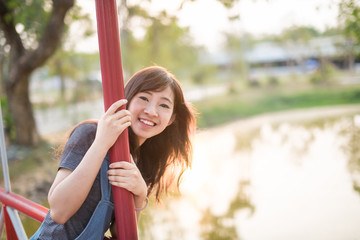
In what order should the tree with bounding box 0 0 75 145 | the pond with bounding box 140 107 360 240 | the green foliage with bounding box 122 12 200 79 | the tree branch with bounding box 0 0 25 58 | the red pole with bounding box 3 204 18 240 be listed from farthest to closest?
the green foliage with bounding box 122 12 200 79
the tree branch with bounding box 0 0 25 58
the tree with bounding box 0 0 75 145
the pond with bounding box 140 107 360 240
the red pole with bounding box 3 204 18 240

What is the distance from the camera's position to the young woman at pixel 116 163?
80 cm

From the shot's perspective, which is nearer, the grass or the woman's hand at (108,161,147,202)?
the woman's hand at (108,161,147,202)

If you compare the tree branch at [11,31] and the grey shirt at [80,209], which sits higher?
the tree branch at [11,31]

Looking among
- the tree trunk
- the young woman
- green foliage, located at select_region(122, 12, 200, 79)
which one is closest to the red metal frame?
the young woman

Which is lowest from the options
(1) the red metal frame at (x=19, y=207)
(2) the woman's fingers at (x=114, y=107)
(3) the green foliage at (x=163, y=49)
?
(1) the red metal frame at (x=19, y=207)

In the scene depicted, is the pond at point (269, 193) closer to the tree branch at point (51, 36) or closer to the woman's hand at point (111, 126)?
the woman's hand at point (111, 126)

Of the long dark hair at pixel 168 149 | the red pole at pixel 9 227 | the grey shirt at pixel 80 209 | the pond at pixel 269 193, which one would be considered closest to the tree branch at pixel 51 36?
the pond at pixel 269 193

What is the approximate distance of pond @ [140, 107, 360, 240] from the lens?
3.36 meters

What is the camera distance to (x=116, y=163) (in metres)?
0.82

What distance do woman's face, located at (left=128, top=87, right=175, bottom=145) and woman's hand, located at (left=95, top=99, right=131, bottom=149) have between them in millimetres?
231

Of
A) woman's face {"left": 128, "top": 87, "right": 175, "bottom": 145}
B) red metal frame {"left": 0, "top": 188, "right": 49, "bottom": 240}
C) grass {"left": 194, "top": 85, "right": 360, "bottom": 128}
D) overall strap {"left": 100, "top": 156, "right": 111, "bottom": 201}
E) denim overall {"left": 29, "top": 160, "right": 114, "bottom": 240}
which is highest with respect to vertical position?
woman's face {"left": 128, "top": 87, "right": 175, "bottom": 145}

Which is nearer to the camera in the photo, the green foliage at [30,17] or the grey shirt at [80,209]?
the grey shirt at [80,209]

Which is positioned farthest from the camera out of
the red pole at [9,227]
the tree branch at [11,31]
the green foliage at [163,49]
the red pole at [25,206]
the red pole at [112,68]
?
the green foliage at [163,49]

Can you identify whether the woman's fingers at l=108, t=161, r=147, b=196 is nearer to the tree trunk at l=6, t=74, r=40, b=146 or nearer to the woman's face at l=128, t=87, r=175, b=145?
the woman's face at l=128, t=87, r=175, b=145
